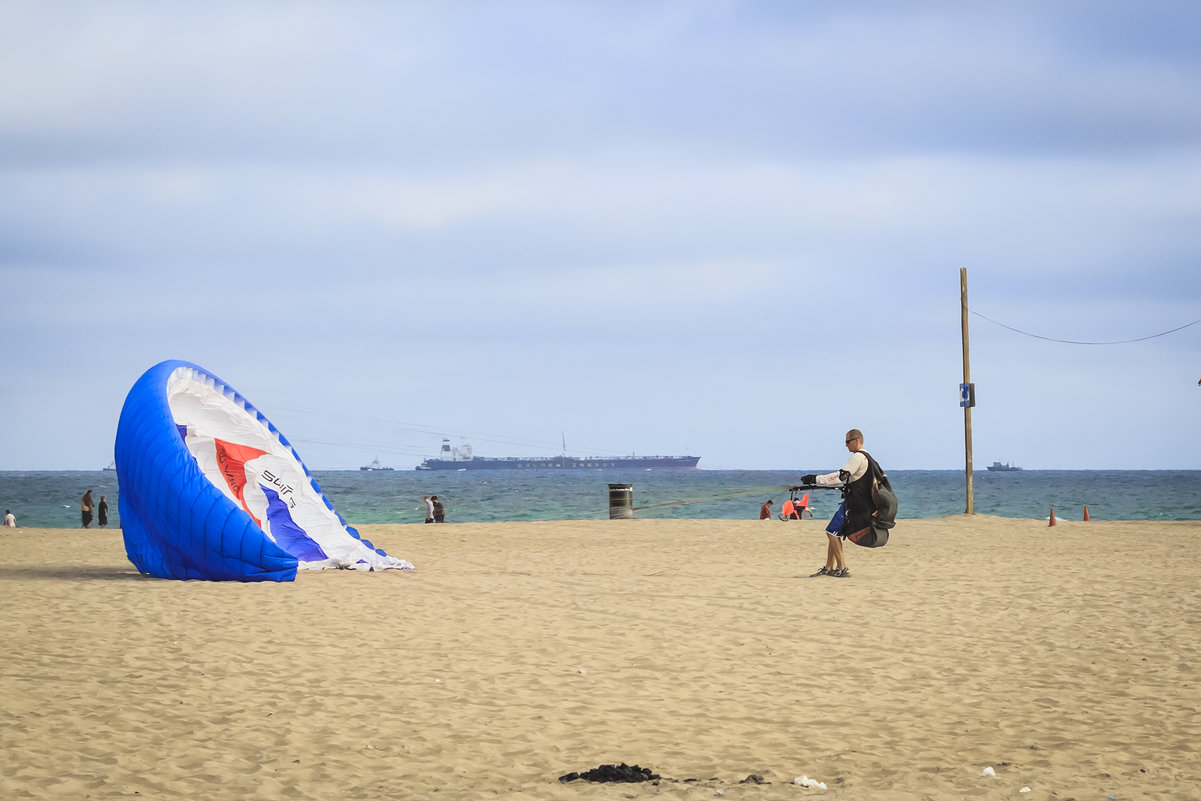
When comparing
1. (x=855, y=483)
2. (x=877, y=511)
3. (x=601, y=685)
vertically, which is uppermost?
(x=855, y=483)

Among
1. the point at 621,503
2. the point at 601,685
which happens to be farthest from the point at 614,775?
the point at 621,503

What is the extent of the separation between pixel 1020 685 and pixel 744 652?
220cm

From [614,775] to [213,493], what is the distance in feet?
30.4

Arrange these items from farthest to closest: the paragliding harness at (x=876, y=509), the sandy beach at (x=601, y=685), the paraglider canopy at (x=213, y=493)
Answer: the paraglider canopy at (x=213, y=493)
the paragliding harness at (x=876, y=509)
the sandy beach at (x=601, y=685)

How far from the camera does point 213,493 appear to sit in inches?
530

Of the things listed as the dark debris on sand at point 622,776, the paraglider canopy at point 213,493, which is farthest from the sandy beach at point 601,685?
the paraglider canopy at point 213,493

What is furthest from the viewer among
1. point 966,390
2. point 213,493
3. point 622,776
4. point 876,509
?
point 966,390

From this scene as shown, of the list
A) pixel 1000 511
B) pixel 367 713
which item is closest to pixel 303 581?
pixel 367 713

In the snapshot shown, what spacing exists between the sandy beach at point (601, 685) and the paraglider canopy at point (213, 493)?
18.1 inches

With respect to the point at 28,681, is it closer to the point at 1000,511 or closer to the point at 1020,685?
the point at 1020,685

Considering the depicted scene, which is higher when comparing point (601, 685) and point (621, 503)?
point (621, 503)

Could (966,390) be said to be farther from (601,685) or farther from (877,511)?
(601,685)

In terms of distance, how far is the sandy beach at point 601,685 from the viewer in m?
5.71

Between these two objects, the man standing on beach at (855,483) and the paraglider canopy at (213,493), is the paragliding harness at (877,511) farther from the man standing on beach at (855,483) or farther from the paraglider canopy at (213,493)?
the paraglider canopy at (213,493)
